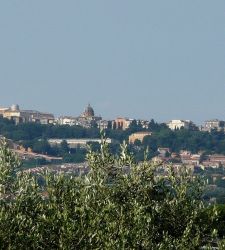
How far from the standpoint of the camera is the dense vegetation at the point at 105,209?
579 inches

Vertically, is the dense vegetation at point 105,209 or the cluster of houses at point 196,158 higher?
the dense vegetation at point 105,209

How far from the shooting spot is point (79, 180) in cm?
1595

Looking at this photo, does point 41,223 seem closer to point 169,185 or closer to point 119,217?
point 119,217

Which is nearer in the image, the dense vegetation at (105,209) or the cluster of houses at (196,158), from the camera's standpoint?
the dense vegetation at (105,209)

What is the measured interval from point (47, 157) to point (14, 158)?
548ft

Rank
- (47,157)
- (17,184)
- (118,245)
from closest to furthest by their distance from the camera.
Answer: (118,245) < (17,184) < (47,157)

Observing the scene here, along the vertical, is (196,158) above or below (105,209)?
below

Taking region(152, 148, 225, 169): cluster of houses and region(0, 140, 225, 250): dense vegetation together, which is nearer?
region(0, 140, 225, 250): dense vegetation

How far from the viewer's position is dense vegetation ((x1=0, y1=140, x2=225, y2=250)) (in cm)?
1472

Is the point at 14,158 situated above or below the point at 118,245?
above

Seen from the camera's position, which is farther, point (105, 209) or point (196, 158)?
point (196, 158)

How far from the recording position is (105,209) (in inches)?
598

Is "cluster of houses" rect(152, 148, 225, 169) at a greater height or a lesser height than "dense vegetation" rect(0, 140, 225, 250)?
lesser

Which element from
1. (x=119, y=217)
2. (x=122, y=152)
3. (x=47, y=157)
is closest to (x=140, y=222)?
(x=119, y=217)
